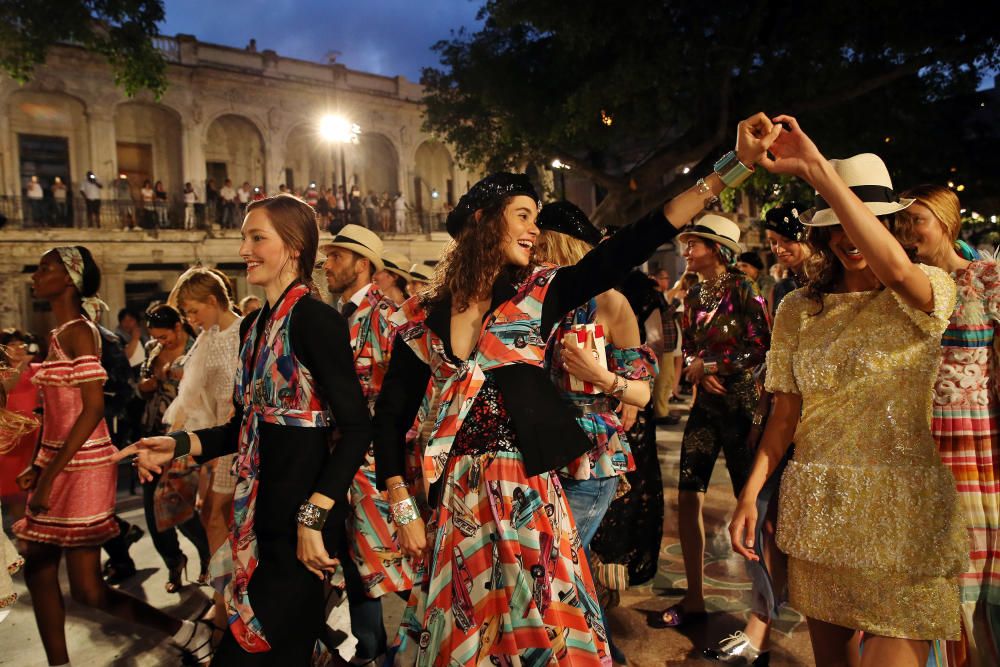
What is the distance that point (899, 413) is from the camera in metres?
2.19

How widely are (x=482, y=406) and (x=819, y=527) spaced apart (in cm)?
116

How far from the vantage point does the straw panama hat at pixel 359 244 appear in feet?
14.7

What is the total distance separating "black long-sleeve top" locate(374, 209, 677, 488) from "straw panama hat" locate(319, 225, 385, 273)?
6.89ft

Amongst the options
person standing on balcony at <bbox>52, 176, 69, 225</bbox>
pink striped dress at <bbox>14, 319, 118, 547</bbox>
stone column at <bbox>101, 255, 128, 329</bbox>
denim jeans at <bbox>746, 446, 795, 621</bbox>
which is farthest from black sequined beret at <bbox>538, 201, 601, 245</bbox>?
person standing on balcony at <bbox>52, 176, 69, 225</bbox>

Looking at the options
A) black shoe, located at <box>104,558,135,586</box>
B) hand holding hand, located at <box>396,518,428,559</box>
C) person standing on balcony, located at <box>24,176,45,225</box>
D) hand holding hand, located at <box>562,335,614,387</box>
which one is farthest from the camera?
person standing on balcony, located at <box>24,176,45,225</box>

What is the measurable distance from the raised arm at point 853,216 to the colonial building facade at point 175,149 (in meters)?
22.1

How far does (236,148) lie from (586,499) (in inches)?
1116

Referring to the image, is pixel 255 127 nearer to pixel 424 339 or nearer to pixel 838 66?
pixel 838 66

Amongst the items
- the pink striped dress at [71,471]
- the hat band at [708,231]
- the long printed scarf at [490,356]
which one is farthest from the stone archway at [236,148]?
the long printed scarf at [490,356]

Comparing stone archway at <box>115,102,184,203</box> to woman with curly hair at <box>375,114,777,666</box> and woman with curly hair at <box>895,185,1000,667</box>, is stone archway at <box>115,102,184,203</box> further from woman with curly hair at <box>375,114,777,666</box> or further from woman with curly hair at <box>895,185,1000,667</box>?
woman with curly hair at <box>895,185,1000,667</box>

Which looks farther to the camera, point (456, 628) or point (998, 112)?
point (998, 112)

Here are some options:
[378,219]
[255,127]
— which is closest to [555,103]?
[378,219]

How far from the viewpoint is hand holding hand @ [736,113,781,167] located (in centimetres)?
201

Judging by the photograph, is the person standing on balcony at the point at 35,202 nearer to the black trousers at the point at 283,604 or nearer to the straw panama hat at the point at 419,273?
the straw panama hat at the point at 419,273
